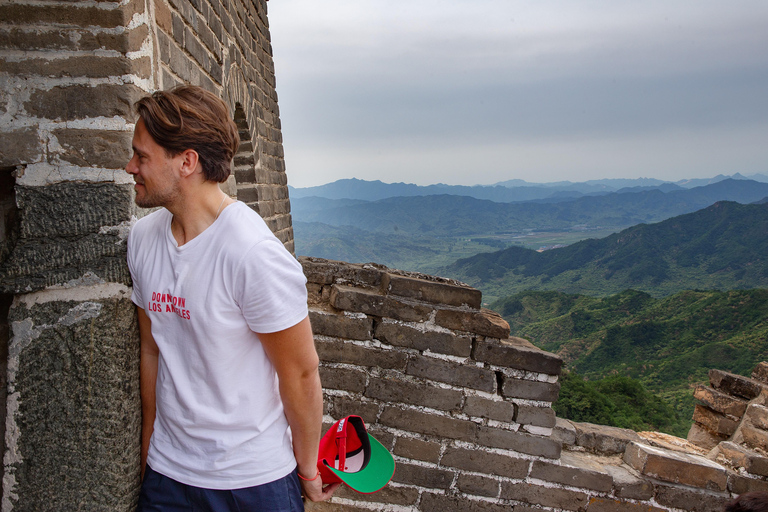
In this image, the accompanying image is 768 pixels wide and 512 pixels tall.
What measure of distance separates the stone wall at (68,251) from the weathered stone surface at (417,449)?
1154 millimetres

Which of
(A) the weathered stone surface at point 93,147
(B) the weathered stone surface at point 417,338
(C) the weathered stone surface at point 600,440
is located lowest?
(C) the weathered stone surface at point 600,440

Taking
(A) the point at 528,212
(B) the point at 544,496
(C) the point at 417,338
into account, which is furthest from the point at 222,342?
(A) the point at 528,212

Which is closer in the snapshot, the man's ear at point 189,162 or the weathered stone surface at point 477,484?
the man's ear at point 189,162

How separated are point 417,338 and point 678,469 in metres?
1.46

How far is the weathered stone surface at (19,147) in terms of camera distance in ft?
4.38

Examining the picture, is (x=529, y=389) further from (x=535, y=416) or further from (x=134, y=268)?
(x=134, y=268)

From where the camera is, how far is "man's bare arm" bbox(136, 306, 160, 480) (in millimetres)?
1394

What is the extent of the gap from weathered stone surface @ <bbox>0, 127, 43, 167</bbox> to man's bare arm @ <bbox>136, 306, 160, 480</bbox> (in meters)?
0.51

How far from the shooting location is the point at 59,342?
1.36 m

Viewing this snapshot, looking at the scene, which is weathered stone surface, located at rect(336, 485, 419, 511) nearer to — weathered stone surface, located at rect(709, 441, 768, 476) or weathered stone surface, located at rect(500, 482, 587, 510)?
weathered stone surface, located at rect(500, 482, 587, 510)

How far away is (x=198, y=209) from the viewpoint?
1.20 meters

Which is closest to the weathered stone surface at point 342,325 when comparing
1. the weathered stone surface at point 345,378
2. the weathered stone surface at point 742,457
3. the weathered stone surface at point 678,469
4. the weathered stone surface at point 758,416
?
the weathered stone surface at point 345,378

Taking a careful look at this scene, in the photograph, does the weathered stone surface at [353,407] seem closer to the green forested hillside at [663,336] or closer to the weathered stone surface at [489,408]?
the weathered stone surface at [489,408]

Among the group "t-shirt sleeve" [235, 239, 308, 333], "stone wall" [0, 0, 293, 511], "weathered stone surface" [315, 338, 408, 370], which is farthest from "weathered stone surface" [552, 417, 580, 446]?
"stone wall" [0, 0, 293, 511]
